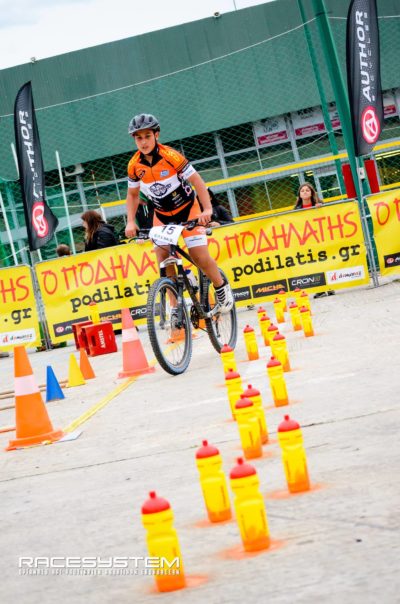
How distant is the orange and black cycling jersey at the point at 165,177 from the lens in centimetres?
911

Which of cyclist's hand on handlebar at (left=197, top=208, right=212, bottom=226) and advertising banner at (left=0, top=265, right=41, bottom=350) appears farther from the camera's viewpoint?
advertising banner at (left=0, top=265, right=41, bottom=350)

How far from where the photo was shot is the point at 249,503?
11.3 ft

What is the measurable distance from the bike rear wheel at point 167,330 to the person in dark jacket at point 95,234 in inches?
306

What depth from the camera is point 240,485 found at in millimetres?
3447

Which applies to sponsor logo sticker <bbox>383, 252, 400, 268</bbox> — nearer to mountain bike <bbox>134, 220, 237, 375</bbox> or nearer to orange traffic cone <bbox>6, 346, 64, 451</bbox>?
mountain bike <bbox>134, 220, 237, 375</bbox>

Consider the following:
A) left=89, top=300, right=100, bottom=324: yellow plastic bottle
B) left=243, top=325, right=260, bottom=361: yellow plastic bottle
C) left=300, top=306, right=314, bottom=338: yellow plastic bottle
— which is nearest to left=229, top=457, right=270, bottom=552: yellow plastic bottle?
left=243, top=325, right=260, bottom=361: yellow plastic bottle

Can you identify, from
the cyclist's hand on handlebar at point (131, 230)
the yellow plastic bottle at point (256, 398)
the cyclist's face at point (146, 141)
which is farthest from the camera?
the cyclist's hand on handlebar at point (131, 230)

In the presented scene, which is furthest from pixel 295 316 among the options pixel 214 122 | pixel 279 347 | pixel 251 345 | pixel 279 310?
pixel 214 122

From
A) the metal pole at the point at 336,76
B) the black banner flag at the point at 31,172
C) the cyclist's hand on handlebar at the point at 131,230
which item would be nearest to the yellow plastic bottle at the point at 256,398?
the cyclist's hand on handlebar at the point at 131,230

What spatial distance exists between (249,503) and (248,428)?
1445 mm

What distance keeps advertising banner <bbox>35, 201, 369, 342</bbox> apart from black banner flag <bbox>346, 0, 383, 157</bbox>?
3.95 ft

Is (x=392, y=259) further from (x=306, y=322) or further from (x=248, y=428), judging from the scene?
(x=248, y=428)

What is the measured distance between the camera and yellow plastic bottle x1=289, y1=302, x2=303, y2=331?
1081 cm

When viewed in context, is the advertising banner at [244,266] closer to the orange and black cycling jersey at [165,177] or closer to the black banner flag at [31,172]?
the black banner flag at [31,172]
